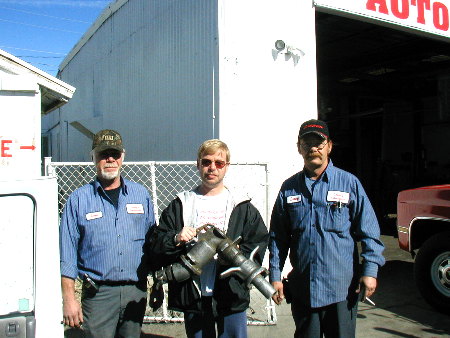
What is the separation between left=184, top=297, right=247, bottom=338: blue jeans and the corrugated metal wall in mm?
3821

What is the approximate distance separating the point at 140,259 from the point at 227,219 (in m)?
0.62

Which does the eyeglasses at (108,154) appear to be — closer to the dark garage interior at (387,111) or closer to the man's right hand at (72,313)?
the man's right hand at (72,313)

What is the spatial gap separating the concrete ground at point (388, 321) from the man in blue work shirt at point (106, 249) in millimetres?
1951

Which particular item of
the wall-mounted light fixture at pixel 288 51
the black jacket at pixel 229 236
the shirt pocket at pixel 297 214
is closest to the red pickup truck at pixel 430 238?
the wall-mounted light fixture at pixel 288 51

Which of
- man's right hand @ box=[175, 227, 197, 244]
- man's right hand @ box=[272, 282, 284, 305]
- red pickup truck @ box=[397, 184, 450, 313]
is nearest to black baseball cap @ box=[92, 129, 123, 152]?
man's right hand @ box=[175, 227, 197, 244]

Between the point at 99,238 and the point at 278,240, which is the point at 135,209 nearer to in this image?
the point at 99,238

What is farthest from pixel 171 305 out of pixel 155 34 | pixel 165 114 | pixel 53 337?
pixel 155 34

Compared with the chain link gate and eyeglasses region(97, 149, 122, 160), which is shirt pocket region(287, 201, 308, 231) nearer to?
eyeglasses region(97, 149, 122, 160)

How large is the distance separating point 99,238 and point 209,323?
862 millimetres

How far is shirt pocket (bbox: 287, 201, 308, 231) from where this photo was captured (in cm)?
293

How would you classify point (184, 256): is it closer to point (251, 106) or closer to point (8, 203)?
point (8, 203)

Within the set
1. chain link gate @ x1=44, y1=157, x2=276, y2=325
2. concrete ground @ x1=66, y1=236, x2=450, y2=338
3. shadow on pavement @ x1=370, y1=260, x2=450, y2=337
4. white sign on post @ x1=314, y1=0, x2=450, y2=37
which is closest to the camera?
concrete ground @ x1=66, y1=236, x2=450, y2=338

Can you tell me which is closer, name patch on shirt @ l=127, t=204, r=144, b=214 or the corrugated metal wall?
name patch on shirt @ l=127, t=204, r=144, b=214

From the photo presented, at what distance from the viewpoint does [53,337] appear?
1.91m
